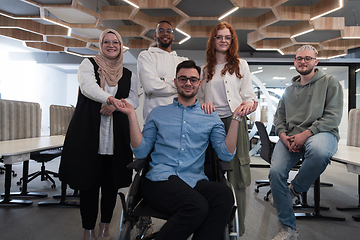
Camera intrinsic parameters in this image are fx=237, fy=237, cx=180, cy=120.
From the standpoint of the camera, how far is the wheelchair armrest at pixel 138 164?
4.44 feet

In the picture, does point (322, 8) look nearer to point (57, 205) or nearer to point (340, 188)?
point (340, 188)

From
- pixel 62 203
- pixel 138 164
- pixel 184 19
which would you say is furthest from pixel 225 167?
pixel 184 19

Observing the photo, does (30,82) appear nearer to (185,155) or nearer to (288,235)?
(185,155)

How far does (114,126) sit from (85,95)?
302 millimetres

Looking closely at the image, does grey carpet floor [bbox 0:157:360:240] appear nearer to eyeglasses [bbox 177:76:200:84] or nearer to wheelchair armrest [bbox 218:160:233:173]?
wheelchair armrest [bbox 218:160:233:173]

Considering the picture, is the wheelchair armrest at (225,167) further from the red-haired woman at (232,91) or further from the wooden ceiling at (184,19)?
the wooden ceiling at (184,19)

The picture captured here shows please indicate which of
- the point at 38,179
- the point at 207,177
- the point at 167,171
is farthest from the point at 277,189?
the point at 38,179

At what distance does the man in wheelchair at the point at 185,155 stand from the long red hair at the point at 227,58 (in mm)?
269

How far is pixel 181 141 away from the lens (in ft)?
5.03

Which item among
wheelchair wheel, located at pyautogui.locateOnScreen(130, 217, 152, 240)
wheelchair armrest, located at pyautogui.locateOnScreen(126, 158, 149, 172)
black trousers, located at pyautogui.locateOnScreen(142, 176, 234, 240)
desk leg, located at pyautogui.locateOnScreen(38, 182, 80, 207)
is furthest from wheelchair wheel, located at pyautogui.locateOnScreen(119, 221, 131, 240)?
desk leg, located at pyautogui.locateOnScreen(38, 182, 80, 207)

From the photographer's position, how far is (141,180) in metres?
1.53

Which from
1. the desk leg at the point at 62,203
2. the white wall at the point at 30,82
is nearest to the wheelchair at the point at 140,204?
the desk leg at the point at 62,203

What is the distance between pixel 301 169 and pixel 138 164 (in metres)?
1.39

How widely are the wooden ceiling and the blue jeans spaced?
7.78ft
